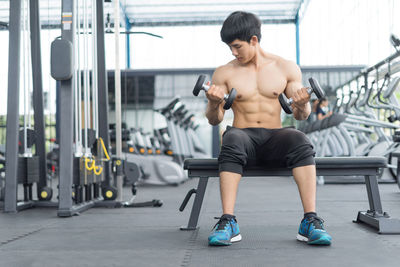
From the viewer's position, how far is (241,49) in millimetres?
2264

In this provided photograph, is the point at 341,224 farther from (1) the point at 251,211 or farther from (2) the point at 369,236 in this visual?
(1) the point at 251,211

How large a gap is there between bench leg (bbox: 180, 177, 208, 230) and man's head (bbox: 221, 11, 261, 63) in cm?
63

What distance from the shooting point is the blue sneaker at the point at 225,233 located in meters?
1.98

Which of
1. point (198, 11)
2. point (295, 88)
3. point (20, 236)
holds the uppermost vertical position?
point (198, 11)

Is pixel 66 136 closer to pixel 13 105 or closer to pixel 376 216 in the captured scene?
pixel 13 105

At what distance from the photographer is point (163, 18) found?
16188 millimetres

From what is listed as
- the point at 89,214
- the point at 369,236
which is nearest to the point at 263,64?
the point at 369,236

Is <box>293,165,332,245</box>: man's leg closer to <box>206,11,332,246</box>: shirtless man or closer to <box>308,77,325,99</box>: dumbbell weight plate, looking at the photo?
<box>206,11,332,246</box>: shirtless man

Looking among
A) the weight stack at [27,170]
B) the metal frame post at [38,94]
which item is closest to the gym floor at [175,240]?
the weight stack at [27,170]

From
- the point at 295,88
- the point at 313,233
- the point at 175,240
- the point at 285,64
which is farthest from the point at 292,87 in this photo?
the point at 175,240

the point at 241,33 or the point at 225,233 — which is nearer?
the point at 225,233

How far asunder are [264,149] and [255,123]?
5.4 inches

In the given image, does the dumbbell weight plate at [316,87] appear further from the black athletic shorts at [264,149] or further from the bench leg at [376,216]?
the bench leg at [376,216]

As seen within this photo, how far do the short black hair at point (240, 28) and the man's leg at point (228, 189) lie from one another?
1.99ft
